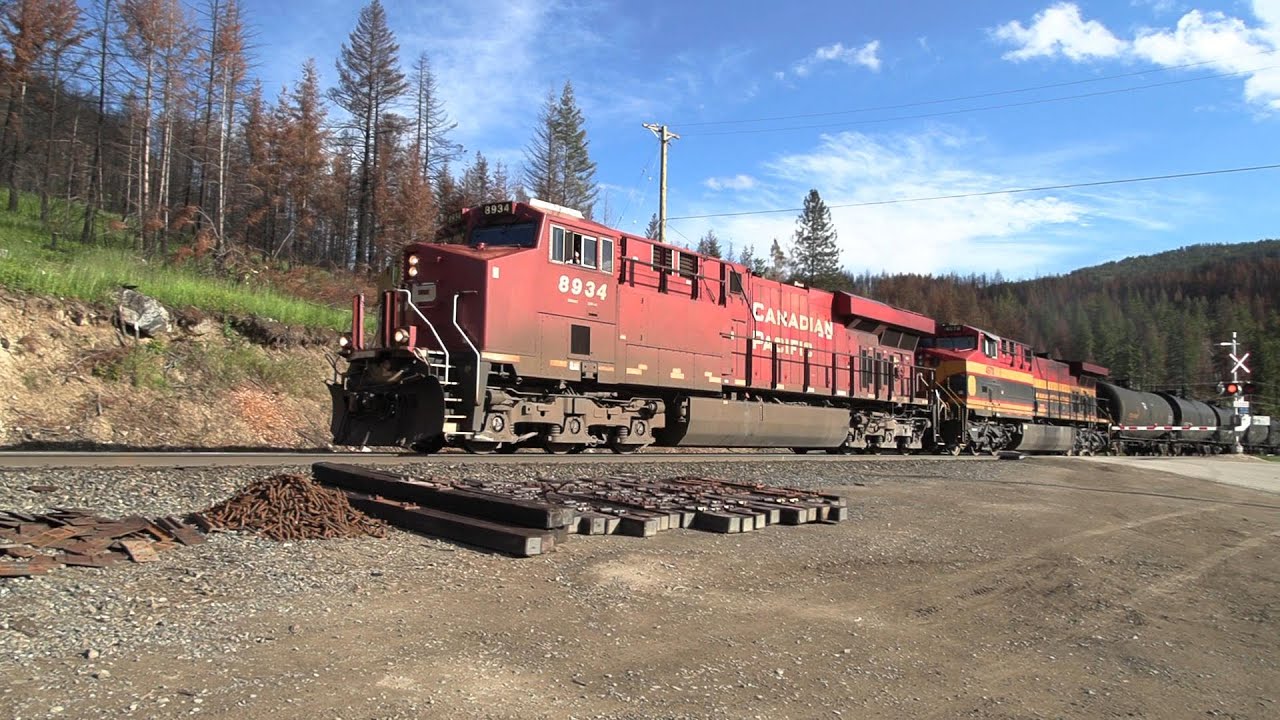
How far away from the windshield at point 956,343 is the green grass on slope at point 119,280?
18.2 m

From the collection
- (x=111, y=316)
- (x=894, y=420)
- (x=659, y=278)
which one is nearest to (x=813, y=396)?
(x=894, y=420)

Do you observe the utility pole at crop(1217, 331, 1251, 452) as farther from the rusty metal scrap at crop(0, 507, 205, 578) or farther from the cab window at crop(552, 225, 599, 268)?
the rusty metal scrap at crop(0, 507, 205, 578)

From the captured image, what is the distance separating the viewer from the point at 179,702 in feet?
9.82

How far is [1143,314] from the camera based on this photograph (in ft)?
355

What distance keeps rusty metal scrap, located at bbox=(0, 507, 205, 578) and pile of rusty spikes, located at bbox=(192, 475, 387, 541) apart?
400 mm

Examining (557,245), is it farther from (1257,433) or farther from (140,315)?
(1257,433)

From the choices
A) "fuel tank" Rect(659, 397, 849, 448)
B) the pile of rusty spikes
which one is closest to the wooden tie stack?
the pile of rusty spikes

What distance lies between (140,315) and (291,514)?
13.7 meters

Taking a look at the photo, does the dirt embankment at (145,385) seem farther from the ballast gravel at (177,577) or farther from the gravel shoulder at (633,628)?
the gravel shoulder at (633,628)

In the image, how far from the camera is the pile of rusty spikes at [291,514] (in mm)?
5910

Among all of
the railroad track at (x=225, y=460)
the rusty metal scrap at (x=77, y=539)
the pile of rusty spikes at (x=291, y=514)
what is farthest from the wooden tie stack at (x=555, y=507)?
the railroad track at (x=225, y=460)

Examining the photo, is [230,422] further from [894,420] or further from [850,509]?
[894,420]

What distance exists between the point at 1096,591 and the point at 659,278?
9.25 meters

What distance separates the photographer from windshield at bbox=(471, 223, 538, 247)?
39.3 ft
